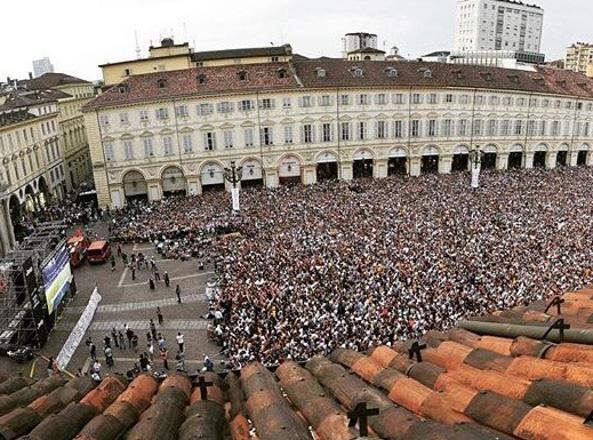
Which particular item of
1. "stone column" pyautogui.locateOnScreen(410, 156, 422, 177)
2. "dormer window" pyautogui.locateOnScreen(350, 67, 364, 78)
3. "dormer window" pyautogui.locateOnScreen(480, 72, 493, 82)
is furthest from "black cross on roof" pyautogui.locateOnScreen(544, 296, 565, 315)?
"dormer window" pyautogui.locateOnScreen(480, 72, 493, 82)

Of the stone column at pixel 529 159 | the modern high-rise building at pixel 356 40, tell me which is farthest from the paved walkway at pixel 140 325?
the modern high-rise building at pixel 356 40

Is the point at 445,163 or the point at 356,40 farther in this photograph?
the point at 356,40

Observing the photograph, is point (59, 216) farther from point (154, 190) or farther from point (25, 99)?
point (25, 99)

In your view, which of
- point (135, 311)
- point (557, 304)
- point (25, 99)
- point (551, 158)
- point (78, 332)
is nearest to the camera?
point (557, 304)

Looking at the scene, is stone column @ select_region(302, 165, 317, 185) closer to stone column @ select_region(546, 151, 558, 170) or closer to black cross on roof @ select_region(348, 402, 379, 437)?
stone column @ select_region(546, 151, 558, 170)

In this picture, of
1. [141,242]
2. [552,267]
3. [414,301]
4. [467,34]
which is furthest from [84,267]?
[467,34]

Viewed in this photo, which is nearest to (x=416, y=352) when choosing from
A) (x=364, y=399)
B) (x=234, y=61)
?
(x=364, y=399)

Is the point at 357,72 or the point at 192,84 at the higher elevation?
the point at 357,72
